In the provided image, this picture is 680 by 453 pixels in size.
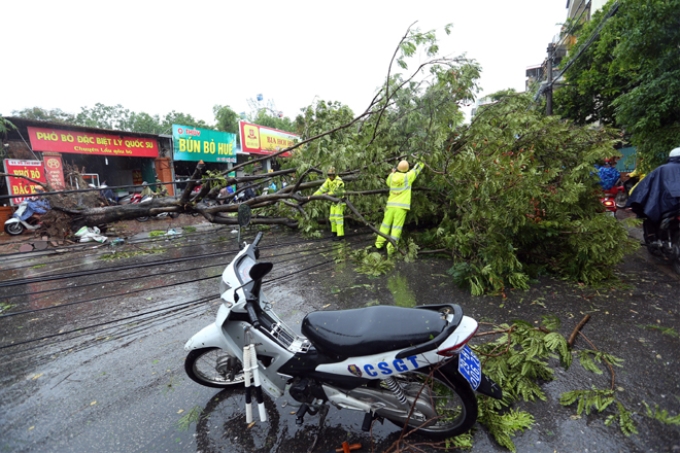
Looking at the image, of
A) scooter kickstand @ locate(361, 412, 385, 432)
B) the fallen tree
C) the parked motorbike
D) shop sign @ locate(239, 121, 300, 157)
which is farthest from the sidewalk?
the parked motorbike

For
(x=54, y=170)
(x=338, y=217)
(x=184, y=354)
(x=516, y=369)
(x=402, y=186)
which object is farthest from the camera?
(x=54, y=170)

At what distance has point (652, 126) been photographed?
726 cm

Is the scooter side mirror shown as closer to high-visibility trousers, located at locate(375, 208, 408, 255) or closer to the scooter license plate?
the scooter license plate

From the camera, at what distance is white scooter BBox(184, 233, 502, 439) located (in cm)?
182

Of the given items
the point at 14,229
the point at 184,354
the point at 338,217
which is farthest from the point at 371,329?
the point at 14,229

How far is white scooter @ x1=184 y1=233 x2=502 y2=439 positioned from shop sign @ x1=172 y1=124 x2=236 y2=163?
16907mm

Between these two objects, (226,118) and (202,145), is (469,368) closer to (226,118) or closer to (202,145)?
(202,145)

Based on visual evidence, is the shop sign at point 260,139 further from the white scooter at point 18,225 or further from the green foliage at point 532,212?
the green foliage at point 532,212

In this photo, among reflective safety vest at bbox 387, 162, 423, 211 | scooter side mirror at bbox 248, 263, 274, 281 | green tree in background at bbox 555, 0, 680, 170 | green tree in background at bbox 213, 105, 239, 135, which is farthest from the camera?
green tree in background at bbox 213, 105, 239, 135

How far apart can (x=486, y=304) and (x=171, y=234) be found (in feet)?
23.9

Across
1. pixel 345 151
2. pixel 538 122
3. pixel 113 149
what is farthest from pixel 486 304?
pixel 113 149

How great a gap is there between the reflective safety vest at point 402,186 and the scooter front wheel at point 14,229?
9.61m

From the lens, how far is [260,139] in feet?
70.3

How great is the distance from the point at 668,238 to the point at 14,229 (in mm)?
13344
